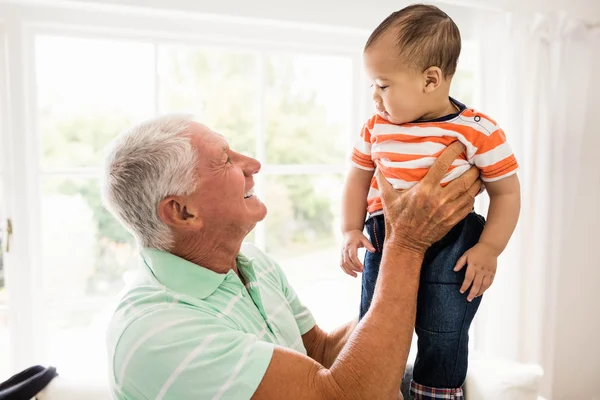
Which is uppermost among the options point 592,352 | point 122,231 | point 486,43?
point 486,43

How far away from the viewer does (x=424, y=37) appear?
1.15 m

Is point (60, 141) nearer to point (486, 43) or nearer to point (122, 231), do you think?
point (122, 231)

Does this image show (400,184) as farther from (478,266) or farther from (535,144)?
(535,144)

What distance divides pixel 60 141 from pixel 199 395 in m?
1.58

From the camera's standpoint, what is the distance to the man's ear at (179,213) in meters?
1.20

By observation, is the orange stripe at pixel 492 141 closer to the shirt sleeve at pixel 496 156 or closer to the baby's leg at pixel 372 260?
the shirt sleeve at pixel 496 156

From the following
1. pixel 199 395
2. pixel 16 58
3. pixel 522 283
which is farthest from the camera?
pixel 522 283

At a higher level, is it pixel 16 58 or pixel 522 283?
pixel 16 58

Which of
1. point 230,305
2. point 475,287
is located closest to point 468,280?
point 475,287

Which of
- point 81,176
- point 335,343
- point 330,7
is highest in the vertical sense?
point 330,7

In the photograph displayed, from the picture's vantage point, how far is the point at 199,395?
3.34 ft

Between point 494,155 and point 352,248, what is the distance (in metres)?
0.42

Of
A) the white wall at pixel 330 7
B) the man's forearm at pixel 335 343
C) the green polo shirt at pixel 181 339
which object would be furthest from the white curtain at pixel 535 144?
the green polo shirt at pixel 181 339

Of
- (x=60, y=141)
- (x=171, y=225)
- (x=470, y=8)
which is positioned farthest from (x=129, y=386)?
(x=470, y=8)
